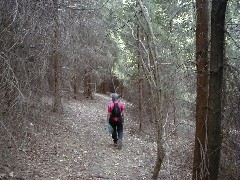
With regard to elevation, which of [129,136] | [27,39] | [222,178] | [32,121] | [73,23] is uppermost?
[73,23]

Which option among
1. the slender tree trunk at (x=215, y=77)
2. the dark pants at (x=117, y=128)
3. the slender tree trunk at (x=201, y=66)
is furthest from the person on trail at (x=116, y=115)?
the slender tree trunk at (x=215, y=77)

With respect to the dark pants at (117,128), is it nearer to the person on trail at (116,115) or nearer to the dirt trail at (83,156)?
the person on trail at (116,115)

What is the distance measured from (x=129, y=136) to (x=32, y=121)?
9903 mm

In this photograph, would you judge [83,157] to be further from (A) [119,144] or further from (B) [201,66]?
(B) [201,66]

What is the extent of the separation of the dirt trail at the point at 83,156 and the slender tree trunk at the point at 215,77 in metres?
5.06

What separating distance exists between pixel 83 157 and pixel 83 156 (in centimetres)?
11

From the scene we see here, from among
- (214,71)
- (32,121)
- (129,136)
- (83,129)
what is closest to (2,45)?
(32,121)

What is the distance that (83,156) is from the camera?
36.8 feet

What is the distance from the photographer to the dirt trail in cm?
945

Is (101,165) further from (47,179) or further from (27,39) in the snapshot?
(27,39)

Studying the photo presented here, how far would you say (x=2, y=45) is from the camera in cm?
594

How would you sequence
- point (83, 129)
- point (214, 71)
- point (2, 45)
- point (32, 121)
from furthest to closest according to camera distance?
point (83, 129), point (32, 121), point (2, 45), point (214, 71)

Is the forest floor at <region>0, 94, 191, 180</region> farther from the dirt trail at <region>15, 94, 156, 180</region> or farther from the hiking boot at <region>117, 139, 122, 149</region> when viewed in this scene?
the hiking boot at <region>117, 139, 122, 149</region>

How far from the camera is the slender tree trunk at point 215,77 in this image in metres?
4.69
